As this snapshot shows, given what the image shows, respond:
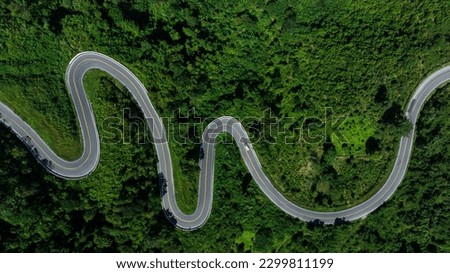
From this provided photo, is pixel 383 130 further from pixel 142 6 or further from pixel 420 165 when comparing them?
pixel 142 6

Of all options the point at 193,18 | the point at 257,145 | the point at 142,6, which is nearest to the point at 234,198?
the point at 257,145

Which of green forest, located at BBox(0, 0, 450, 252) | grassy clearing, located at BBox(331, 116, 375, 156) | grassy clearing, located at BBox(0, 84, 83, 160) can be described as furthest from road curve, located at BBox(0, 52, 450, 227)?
grassy clearing, located at BBox(331, 116, 375, 156)

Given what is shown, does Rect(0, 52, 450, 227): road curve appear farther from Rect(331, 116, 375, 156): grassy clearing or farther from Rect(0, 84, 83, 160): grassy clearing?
Rect(331, 116, 375, 156): grassy clearing

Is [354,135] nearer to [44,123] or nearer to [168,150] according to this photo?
[168,150]

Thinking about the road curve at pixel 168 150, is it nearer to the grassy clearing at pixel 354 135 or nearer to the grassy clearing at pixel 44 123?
the grassy clearing at pixel 44 123

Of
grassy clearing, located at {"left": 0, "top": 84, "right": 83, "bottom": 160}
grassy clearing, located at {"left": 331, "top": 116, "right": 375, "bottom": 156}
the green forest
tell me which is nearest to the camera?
grassy clearing, located at {"left": 0, "top": 84, "right": 83, "bottom": 160}

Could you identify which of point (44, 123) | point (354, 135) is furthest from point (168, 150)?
point (354, 135)
